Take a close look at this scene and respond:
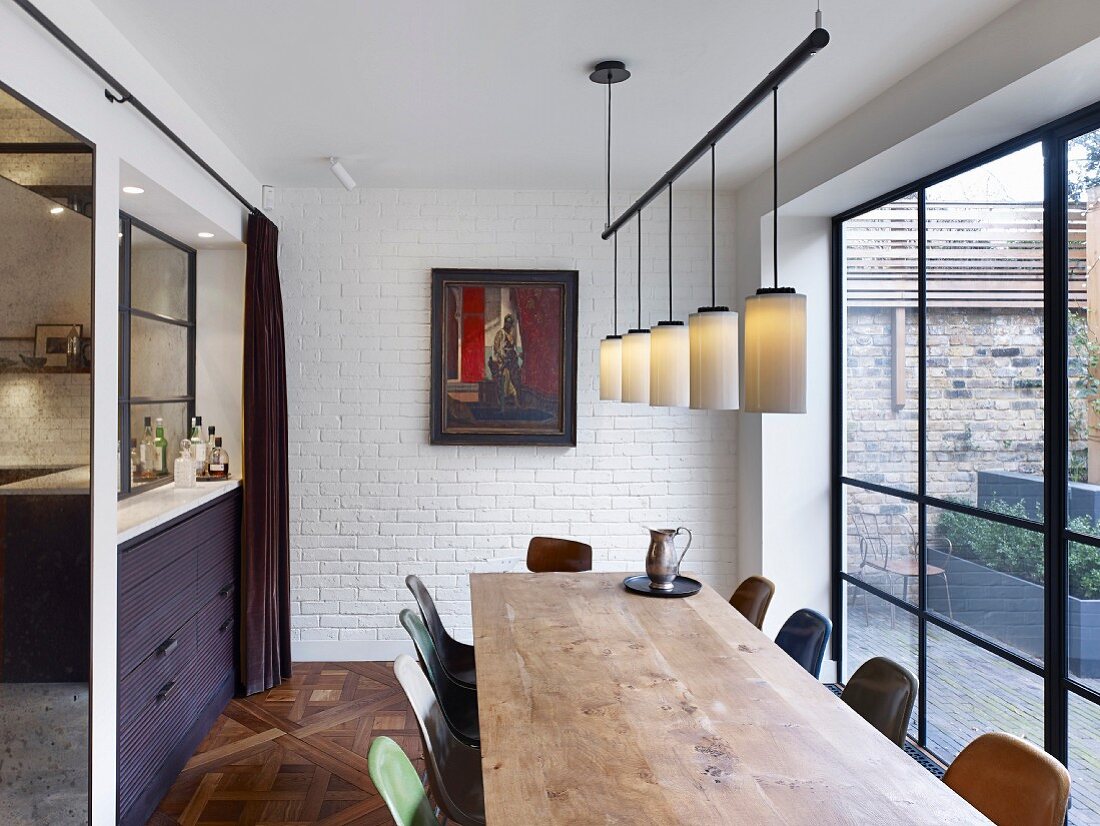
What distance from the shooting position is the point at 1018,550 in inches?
113

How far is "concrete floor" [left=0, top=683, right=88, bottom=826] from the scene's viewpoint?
1920 mm

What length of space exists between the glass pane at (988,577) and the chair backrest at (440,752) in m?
1.97

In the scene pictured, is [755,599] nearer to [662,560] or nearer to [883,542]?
[662,560]

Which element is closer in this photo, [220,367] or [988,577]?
[988,577]

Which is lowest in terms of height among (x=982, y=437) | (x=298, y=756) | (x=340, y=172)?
(x=298, y=756)

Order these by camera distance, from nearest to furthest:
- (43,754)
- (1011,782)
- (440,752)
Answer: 1. (1011,782)
2. (43,754)
3. (440,752)

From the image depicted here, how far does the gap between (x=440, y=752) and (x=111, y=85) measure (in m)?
2.15

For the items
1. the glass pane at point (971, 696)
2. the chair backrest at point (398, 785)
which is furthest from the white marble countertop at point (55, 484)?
the glass pane at point (971, 696)

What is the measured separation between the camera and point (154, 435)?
12.5ft

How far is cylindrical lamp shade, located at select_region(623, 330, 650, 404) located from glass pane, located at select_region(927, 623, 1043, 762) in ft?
5.60

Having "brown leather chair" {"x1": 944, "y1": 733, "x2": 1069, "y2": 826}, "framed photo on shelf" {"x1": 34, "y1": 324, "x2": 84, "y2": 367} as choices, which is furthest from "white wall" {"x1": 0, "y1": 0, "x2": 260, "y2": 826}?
"brown leather chair" {"x1": 944, "y1": 733, "x2": 1069, "y2": 826}

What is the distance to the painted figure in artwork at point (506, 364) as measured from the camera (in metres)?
4.58

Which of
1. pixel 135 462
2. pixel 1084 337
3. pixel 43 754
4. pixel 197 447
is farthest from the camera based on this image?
pixel 197 447

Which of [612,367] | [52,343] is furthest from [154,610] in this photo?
[612,367]
